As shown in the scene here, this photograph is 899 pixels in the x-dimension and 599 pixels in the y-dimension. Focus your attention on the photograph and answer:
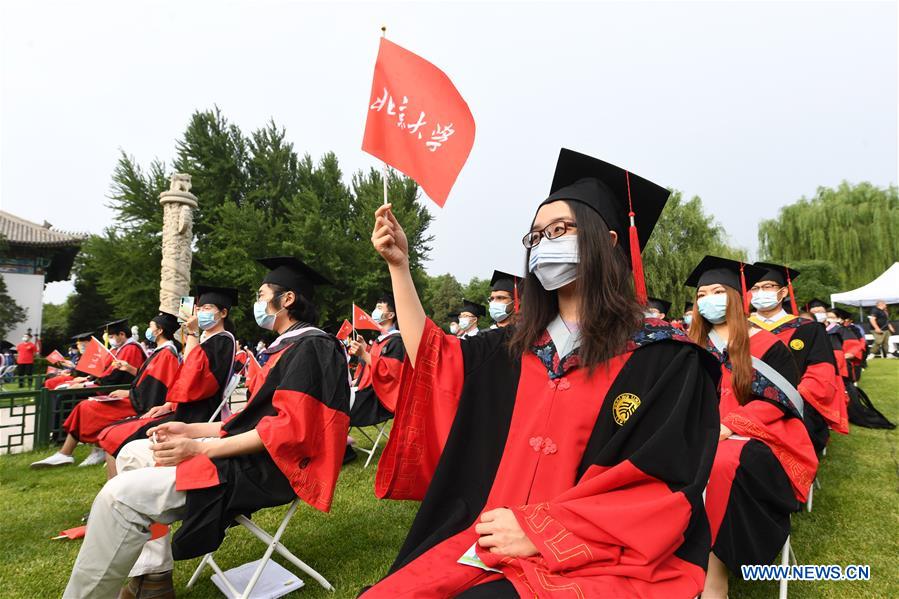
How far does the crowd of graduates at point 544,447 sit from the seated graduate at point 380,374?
1.57 meters

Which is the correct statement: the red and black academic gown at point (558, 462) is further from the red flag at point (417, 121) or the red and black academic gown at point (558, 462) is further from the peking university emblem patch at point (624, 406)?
the red flag at point (417, 121)

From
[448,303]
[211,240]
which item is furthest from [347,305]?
[448,303]

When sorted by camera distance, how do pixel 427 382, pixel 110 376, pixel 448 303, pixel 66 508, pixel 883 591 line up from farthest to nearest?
1. pixel 448 303
2. pixel 110 376
3. pixel 66 508
4. pixel 883 591
5. pixel 427 382

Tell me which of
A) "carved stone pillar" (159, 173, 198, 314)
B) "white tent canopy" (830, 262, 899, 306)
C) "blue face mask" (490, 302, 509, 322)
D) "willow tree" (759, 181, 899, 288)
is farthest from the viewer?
"willow tree" (759, 181, 899, 288)

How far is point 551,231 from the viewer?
194 cm

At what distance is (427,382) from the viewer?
6.34 feet

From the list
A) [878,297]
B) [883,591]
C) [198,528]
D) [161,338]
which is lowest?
[883,591]

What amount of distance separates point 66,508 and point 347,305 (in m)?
22.9

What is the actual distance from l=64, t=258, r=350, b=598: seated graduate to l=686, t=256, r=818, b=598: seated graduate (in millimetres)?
2241

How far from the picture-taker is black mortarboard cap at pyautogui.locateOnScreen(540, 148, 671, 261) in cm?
202

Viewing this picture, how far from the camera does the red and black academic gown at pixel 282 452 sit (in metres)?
2.59

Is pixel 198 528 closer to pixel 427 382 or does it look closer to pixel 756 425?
pixel 427 382

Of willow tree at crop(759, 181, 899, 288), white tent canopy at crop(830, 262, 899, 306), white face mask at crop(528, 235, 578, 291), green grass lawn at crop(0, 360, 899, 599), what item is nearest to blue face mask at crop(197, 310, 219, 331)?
green grass lawn at crop(0, 360, 899, 599)

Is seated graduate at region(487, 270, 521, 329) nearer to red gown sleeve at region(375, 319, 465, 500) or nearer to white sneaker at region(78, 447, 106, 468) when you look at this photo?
red gown sleeve at region(375, 319, 465, 500)
